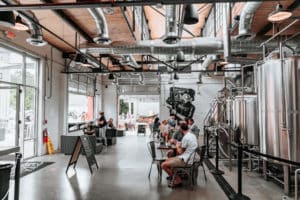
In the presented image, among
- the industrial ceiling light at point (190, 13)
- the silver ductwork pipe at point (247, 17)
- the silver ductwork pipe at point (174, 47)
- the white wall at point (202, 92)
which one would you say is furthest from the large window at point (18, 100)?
the white wall at point (202, 92)

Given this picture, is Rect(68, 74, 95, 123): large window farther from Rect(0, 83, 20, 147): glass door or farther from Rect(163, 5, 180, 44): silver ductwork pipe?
Rect(163, 5, 180, 44): silver ductwork pipe

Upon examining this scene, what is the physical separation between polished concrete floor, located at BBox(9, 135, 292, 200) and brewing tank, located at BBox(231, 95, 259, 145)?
2.98 feet

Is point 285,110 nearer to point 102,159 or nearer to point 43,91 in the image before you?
point 102,159

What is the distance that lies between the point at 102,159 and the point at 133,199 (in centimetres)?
362

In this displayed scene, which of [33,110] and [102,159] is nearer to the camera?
[102,159]

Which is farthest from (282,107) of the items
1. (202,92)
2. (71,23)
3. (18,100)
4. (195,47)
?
(202,92)

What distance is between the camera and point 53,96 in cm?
900

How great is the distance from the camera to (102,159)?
24.9 ft

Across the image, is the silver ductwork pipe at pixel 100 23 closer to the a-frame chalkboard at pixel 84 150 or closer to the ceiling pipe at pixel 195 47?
the ceiling pipe at pixel 195 47

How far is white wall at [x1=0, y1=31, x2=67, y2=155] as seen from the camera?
732 cm

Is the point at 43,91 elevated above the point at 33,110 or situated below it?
above

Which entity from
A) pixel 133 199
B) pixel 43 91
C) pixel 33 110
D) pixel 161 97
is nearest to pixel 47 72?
pixel 43 91

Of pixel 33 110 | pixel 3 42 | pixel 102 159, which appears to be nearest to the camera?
pixel 3 42

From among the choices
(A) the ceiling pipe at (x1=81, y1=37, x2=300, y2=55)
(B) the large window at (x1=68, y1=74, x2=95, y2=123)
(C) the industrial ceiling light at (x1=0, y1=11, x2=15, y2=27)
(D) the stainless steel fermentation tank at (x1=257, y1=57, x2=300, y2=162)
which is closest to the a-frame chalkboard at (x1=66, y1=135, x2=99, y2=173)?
(A) the ceiling pipe at (x1=81, y1=37, x2=300, y2=55)
